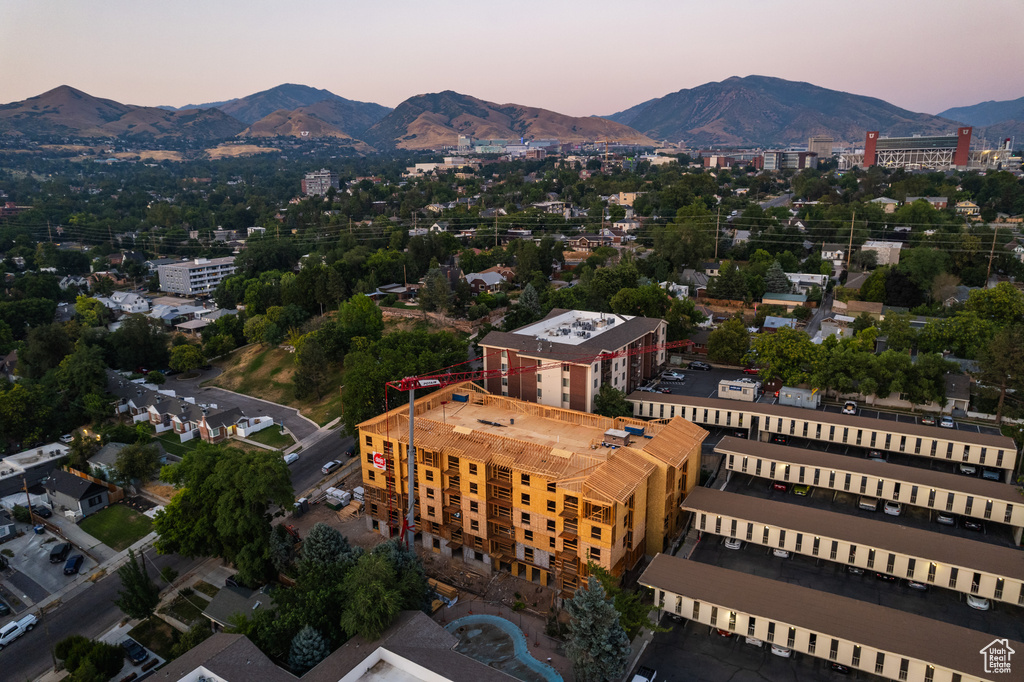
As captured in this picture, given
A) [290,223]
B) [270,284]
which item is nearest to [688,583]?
[270,284]

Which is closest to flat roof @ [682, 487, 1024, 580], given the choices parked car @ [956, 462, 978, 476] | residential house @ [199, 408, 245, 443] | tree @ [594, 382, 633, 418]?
tree @ [594, 382, 633, 418]

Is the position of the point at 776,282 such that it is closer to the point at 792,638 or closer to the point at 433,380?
the point at 433,380

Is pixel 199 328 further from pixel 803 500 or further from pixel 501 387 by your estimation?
pixel 803 500

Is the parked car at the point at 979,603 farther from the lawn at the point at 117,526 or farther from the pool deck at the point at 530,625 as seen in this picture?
the lawn at the point at 117,526

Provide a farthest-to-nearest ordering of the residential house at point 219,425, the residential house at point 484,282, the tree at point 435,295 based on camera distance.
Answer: the residential house at point 484,282 < the tree at point 435,295 < the residential house at point 219,425

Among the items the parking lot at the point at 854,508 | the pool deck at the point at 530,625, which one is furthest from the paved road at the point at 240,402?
the parking lot at the point at 854,508
